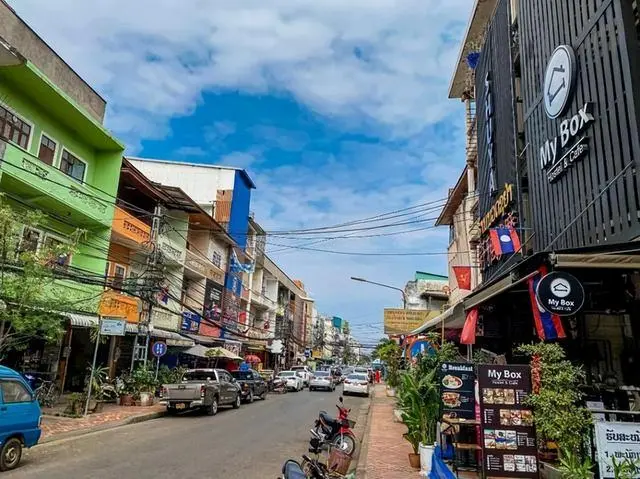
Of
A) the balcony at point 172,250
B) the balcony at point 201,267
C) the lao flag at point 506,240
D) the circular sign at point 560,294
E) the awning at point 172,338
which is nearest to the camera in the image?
the circular sign at point 560,294

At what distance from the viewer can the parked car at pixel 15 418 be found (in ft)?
28.0

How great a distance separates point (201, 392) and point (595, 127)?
15.1m

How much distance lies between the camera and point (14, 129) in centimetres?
1702

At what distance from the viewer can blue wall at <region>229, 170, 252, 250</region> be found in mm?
39594

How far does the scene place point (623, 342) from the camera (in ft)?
33.1

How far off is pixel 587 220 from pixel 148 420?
14545mm

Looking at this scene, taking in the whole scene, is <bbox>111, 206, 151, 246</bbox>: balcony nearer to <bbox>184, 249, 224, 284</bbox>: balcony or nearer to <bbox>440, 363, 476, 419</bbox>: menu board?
<bbox>184, 249, 224, 284</bbox>: balcony

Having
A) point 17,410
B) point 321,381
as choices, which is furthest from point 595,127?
point 321,381

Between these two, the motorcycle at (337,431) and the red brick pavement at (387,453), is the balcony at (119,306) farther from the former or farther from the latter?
the motorcycle at (337,431)

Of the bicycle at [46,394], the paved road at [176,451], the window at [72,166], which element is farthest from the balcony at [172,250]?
the paved road at [176,451]

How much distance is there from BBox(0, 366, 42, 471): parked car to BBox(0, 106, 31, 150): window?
10266 mm

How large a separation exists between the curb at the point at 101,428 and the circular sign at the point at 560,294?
35.6ft

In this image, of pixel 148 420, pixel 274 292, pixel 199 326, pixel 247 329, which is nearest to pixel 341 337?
pixel 274 292

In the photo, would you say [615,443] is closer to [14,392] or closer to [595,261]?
[595,261]
